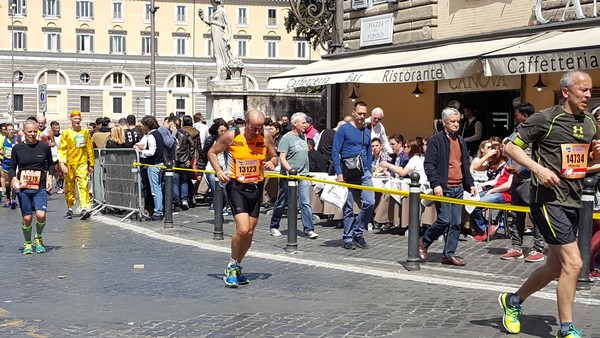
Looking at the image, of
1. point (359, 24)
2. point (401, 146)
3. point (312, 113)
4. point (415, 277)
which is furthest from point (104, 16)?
point (415, 277)

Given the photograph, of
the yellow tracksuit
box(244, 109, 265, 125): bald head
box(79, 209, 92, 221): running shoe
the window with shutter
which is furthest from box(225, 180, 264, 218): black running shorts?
the window with shutter

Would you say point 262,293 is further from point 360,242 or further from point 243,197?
point 360,242

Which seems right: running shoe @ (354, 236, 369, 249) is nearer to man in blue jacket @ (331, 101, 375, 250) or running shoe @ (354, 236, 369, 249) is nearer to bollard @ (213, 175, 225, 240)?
man in blue jacket @ (331, 101, 375, 250)

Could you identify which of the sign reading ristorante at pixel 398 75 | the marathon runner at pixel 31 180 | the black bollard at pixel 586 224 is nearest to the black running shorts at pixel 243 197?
the black bollard at pixel 586 224

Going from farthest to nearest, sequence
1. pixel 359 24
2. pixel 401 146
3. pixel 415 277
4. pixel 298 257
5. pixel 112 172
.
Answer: pixel 359 24 < pixel 112 172 < pixel 401 146 < pixel 298 257 < pixel 415 277

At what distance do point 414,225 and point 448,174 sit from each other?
821 mm

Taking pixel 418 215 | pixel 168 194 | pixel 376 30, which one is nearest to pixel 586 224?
pixel 418 215

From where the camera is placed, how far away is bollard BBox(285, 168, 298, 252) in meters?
12.0

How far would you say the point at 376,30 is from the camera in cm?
2247

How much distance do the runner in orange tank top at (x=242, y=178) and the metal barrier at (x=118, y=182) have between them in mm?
7233

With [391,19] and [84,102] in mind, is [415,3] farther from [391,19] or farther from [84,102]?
[84,102]

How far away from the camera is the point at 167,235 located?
14492 mm

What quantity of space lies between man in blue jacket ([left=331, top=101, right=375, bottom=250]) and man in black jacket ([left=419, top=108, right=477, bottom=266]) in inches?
58.5

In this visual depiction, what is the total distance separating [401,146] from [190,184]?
4.95m
